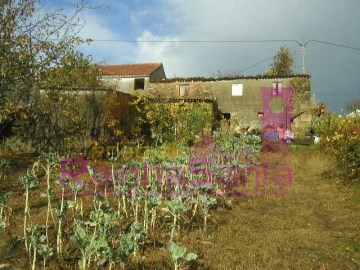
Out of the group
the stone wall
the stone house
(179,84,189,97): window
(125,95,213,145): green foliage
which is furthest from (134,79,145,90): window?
(125,95,213,145): green foliage

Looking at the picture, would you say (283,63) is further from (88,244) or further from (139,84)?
(88,244)

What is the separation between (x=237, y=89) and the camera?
28562 mm

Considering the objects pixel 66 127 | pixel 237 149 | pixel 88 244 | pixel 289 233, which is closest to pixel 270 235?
pixel 289 233

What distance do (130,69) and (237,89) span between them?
36.1 ft

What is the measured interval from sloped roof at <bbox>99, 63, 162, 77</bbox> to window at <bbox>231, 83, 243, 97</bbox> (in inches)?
331

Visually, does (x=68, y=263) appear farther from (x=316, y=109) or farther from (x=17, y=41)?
(x=316, y=109)

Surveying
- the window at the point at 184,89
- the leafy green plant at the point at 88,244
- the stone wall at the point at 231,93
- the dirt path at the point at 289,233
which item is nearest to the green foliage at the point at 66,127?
the dirt path at the point at 289,233

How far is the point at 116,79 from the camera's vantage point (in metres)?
32.9

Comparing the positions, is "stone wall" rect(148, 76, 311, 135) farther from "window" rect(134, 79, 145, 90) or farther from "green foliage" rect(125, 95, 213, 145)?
"green foliage" rect(125, 95, 213, 145)

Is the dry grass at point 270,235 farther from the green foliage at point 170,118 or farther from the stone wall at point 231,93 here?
the stone wall at point 231,93

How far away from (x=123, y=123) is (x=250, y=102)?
15239 millimetres

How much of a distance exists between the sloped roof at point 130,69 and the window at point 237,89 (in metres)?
8.40

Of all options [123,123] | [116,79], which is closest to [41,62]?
[123,123]

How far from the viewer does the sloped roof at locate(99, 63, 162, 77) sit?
3294cm
